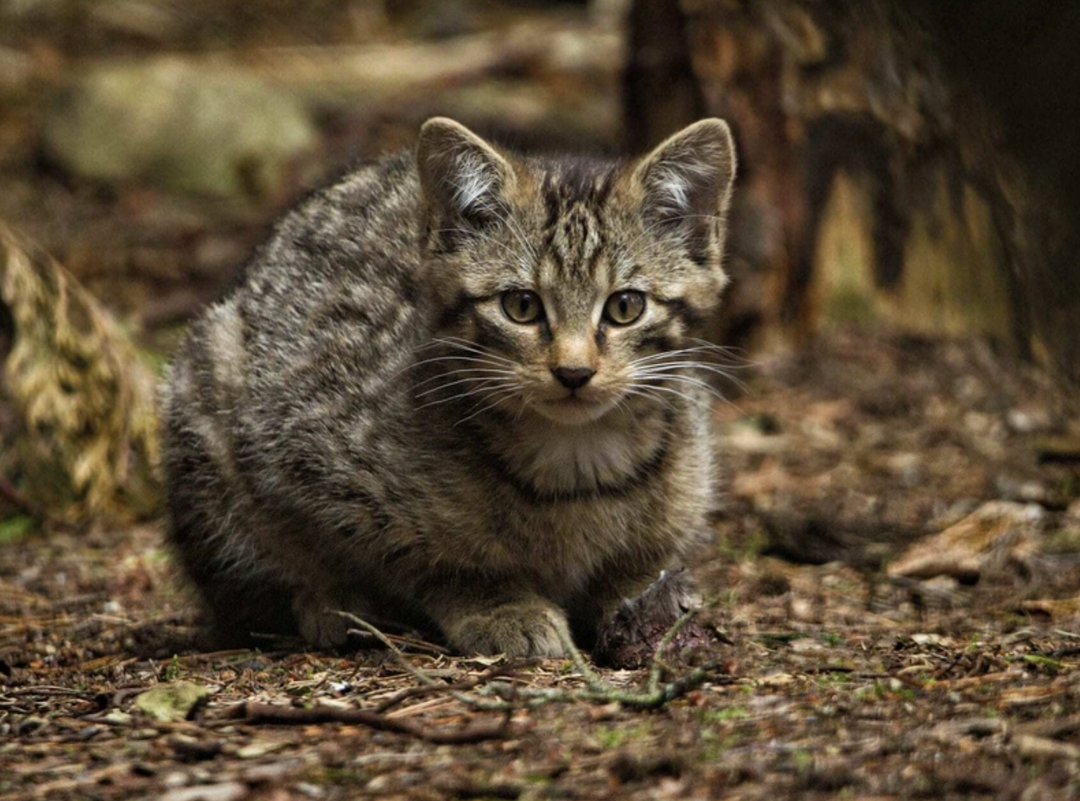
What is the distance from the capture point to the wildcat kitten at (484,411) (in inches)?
189

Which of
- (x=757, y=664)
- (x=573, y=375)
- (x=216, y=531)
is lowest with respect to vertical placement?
(x=757, y=664)

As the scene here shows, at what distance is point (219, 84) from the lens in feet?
45.1

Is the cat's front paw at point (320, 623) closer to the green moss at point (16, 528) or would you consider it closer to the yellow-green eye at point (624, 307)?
the yellow-green eye at point (624, 307)

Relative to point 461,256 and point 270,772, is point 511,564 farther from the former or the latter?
point 270,772

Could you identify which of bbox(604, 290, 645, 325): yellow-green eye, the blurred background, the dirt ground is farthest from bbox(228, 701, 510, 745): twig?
the blurred background

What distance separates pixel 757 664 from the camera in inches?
178

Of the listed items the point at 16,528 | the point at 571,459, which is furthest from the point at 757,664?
the point at 16,528

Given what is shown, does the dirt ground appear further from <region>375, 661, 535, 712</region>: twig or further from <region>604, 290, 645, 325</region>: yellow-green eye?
<region>604, 290, 645, 325</region>: yellow-green eye

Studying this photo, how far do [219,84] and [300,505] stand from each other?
9.49 metres

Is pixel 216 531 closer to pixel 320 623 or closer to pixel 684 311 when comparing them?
pixel 320 623

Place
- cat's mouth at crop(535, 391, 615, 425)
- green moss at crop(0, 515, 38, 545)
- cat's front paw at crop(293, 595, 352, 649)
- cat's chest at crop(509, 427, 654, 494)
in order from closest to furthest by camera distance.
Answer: cat's mouth at crop(535, 391, 615, 425), cat's chest at crop(509, 427, 654, 494), cat's front paw at crop(293, 595, 352, 649), green moss at crop(0, 515, 38, 545)

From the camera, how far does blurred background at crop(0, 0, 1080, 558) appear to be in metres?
4.01

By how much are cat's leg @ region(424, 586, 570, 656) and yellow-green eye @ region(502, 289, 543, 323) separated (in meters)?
0.99

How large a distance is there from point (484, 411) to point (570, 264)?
60 cm
